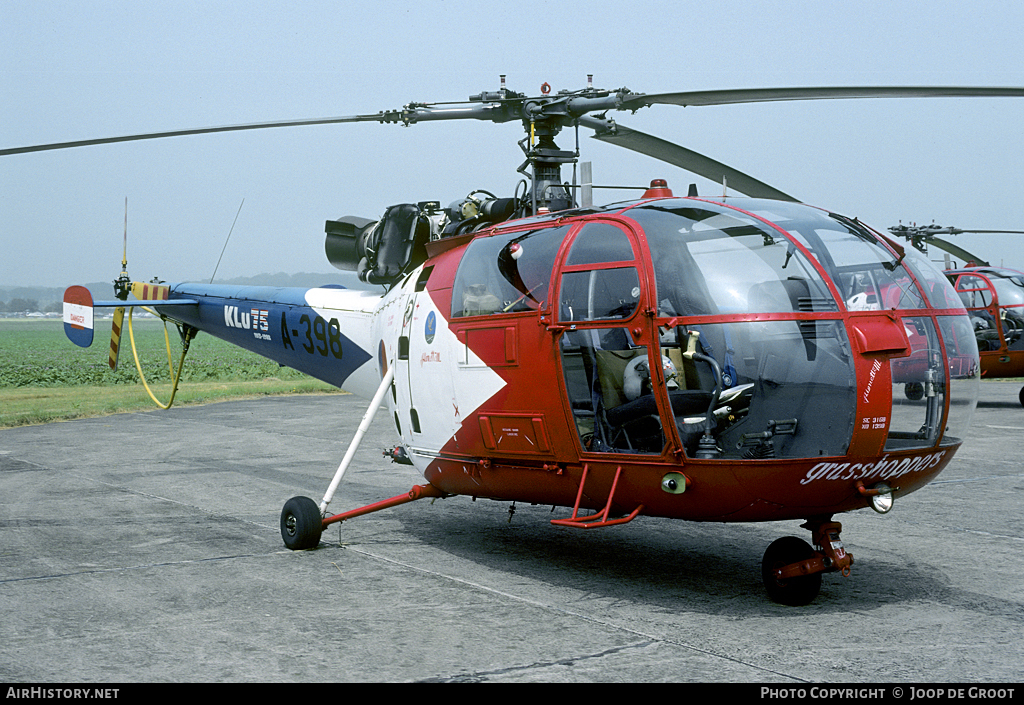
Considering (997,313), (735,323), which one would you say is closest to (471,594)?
(735,323)

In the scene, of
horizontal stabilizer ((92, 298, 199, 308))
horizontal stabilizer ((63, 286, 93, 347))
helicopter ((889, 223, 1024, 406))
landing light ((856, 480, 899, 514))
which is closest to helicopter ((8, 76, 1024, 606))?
landing light ((856, 480, 899, 514))

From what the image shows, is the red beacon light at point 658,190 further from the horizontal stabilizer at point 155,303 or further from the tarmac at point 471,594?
the horizontal stabilizer at point 155,303

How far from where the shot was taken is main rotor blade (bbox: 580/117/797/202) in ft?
25.1

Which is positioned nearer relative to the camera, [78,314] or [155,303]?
[78,314]

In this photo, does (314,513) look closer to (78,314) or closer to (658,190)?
(658,190)

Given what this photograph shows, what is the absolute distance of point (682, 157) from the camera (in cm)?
779

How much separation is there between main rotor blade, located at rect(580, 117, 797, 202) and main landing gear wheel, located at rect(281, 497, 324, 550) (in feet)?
11.9

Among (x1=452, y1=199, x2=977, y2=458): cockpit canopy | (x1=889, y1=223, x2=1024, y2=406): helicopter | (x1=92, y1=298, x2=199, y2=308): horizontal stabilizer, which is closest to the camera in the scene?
(x1=452, y1=199, x2=977, y2=458): cockpit canopy

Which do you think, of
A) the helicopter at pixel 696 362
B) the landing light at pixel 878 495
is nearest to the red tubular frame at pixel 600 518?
the helicopter at pixel 696 362

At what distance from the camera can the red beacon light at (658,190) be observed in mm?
6469

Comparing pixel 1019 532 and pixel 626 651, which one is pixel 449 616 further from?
pixel 1019 532

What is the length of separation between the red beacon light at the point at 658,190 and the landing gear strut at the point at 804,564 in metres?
2.25

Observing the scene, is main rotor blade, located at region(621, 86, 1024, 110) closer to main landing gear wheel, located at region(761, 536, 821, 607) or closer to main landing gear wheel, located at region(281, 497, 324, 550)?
main landing gear wheel, located at region(761, 536, 821, 607)

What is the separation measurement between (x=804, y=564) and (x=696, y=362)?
4.21 ft
